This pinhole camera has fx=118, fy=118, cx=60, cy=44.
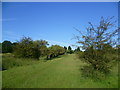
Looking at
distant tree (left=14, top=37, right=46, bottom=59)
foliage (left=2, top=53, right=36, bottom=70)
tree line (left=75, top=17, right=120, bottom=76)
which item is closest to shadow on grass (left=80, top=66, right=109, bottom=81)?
tree line (left=75, top=17, right=120, bottom=76)

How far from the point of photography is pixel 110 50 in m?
4.99

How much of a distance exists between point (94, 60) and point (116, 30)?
1600mm

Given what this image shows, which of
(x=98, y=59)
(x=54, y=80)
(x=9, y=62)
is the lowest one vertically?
(x=54, y=80)

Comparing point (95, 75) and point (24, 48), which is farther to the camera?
point (24, 48)

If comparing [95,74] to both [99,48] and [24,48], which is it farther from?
[24,48]

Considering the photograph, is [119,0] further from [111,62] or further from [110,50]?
[111,62]

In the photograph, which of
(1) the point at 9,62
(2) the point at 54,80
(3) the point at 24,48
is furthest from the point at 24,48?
(2) the point at 54,80

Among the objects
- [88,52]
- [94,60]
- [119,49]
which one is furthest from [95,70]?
[119,49]

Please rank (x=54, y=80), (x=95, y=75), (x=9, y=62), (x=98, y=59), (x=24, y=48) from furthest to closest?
(x=24, y=48) → (x=9, y=62) → (x=98, y=59) → (x=95, y=75) → (x=54, y=80)

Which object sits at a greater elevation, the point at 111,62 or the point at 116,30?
the point at 116,30

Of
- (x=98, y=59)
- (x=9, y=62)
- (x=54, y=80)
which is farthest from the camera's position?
(x=9, y=62)

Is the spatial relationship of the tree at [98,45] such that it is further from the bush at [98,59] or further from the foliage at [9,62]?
the foliage at [9,62]

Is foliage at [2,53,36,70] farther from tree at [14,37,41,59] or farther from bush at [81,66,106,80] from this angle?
bush at [81,66,106,80]

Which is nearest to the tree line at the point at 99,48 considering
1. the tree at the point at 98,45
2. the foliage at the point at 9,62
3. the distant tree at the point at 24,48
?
the tree at the point at 98,45
